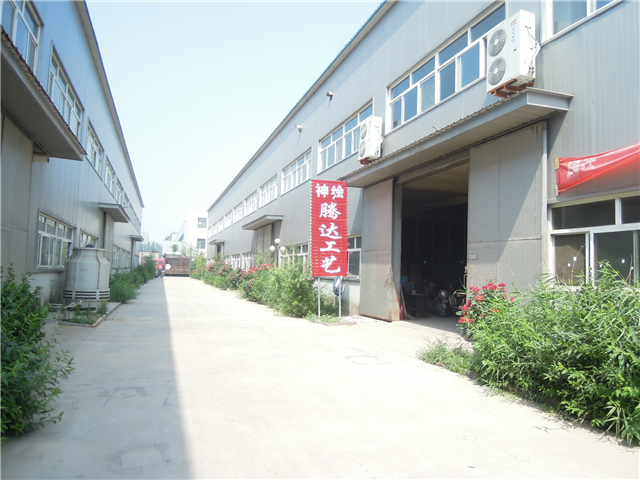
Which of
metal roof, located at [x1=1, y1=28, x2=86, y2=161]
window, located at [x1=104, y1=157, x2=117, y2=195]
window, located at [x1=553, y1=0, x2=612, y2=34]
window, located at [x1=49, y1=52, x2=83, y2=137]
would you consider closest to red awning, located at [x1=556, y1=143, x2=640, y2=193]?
window, located at [x1=553, y1=0, x2=612, y2=34]

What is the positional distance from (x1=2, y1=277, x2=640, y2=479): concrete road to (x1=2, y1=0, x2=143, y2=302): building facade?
323 cm

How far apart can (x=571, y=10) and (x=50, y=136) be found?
881 cm

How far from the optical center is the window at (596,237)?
5.39 meters

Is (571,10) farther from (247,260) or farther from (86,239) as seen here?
(247,260)

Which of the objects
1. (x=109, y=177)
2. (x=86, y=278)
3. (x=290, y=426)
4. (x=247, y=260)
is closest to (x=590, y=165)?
(x=290, y=426)

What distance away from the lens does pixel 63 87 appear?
11102 mm

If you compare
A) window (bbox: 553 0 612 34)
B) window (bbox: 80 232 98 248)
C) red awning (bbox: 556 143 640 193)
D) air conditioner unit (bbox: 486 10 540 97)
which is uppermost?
window (bbox: 553 0 612 34)

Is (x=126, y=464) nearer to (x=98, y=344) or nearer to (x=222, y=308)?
(x=98, y=344)

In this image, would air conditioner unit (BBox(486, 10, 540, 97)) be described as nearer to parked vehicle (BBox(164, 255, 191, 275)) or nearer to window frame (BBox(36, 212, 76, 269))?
window frame (BBox(36, 212, 76, 269))

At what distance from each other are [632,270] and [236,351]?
572cm

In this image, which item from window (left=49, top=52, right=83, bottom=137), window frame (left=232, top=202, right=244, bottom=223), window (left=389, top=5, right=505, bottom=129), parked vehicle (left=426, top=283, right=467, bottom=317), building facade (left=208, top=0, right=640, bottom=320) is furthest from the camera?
window frame (left=232, top=202, right=244, bottom=223)

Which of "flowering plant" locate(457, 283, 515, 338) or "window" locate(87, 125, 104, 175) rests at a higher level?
"window" locate(87, 125, 104, 175)

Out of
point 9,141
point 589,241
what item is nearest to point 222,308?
point 9,141

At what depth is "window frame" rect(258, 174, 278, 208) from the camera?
22578 mm
